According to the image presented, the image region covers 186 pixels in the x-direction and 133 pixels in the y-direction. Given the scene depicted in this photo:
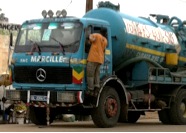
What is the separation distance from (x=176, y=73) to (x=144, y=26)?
82.2 inches

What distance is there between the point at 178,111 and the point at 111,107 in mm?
3604

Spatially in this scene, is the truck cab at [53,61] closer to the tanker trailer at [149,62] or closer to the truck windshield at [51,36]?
the truck windshield at [51,36]

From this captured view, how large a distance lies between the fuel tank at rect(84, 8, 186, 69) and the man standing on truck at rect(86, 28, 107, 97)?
53.7 inches

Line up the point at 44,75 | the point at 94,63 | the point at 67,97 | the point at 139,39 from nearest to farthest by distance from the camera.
→ the point at 67,97 < the point at 94,63 < the point at 44,75 < the point at 139,39

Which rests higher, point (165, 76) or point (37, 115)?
point (165, 76)

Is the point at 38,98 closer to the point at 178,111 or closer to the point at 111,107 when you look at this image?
the point at 111,107

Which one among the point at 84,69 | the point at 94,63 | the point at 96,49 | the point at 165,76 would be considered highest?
the point at 96,49

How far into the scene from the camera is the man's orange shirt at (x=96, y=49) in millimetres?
12859

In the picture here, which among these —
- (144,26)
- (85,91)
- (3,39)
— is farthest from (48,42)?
(3,39)

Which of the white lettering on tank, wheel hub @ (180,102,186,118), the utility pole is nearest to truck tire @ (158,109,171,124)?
wheel hub @ (180,102,186,118)

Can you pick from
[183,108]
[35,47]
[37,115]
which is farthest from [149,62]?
[35,47]

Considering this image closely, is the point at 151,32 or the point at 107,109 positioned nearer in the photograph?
the point at 107,109

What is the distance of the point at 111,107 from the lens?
1353cm

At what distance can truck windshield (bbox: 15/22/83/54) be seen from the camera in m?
13.0
